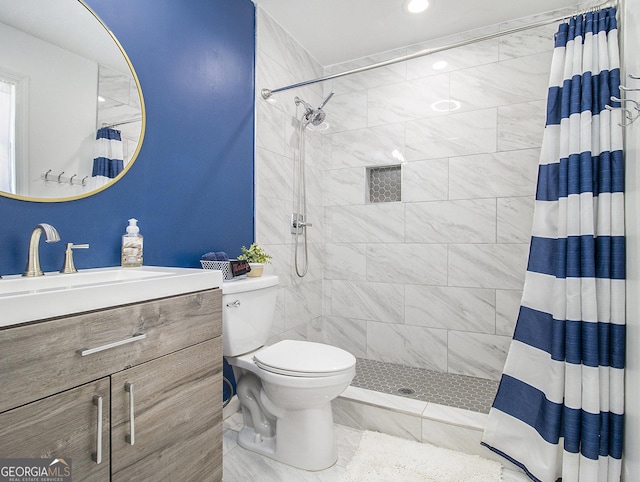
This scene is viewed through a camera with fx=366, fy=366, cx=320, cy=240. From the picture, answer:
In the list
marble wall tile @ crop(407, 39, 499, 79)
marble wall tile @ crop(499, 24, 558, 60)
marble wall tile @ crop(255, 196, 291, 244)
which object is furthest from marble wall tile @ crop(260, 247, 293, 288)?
marble wall tile @ crop(499, 24, 558, 60)

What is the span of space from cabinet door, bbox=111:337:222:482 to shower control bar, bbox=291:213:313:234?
4.63 feet

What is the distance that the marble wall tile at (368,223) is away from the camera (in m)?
2.76

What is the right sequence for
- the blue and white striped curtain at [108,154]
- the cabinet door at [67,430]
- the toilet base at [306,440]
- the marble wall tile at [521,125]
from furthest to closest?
1. the marble wall tile at [521,125]
2. the toilet base at [306,440]
3. the blue and white striped curtain at [108,154]
4. the cabinet door at [67,430]

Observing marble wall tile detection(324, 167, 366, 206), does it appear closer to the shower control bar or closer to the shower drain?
the shower control bar

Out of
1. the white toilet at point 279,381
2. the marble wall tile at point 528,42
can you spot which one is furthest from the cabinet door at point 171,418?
the marble wall tile at point 528,42

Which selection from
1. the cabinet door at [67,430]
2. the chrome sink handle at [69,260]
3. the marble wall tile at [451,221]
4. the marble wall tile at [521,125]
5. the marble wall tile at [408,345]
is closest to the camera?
the cabinet door at [67,430]

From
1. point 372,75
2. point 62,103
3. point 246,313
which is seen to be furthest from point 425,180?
point 62,103

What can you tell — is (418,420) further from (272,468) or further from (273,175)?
(273,175)

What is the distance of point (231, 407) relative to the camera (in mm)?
2061

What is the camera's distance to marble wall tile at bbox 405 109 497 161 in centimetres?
248

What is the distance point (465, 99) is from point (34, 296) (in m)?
2.64

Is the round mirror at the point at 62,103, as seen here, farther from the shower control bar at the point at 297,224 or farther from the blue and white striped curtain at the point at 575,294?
the blue and white striped curtain at the point at 575,294

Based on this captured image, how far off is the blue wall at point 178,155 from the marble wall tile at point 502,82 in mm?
1451

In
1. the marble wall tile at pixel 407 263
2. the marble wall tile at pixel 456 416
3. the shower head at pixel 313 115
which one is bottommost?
the marble wall tile at pixel 456 416
